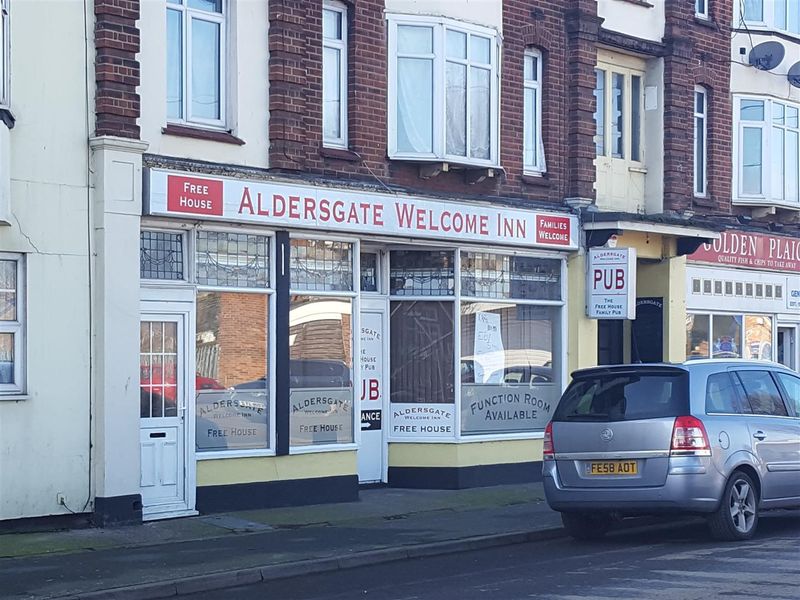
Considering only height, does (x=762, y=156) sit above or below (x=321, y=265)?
above

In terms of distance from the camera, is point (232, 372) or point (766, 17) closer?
point (232, 372)

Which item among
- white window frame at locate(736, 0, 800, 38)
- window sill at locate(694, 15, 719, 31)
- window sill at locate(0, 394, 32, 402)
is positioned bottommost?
window sill at locate(0, 394, 32, 402)

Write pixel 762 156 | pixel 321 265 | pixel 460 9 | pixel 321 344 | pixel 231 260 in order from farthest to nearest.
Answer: pixel 762 156
pixel 460 9
pixel 321 344
pixel 321 265
pixel 231 260

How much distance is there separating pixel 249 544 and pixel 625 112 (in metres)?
11.1

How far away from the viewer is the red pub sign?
22.0 m

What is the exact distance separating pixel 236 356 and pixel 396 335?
336 cm

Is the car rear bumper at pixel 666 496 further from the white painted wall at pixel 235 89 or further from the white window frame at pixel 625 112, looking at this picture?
the white window frame at pixel 625 112

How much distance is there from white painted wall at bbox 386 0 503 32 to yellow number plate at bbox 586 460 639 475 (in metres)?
7.06

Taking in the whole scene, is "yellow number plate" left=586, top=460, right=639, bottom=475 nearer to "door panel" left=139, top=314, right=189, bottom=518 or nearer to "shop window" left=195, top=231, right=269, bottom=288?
"door panel" left=139, top=314, right=189, bottom=518

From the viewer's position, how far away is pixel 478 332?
1838 centimetres

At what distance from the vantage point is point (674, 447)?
12.3 meters

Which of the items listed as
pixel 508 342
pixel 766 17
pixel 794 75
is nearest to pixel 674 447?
pixel 508 342

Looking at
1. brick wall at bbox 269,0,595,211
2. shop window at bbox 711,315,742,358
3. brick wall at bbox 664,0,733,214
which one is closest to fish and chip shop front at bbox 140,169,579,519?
brick wall at bbox 269,0,595,211

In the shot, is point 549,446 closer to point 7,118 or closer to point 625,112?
point 7,118
